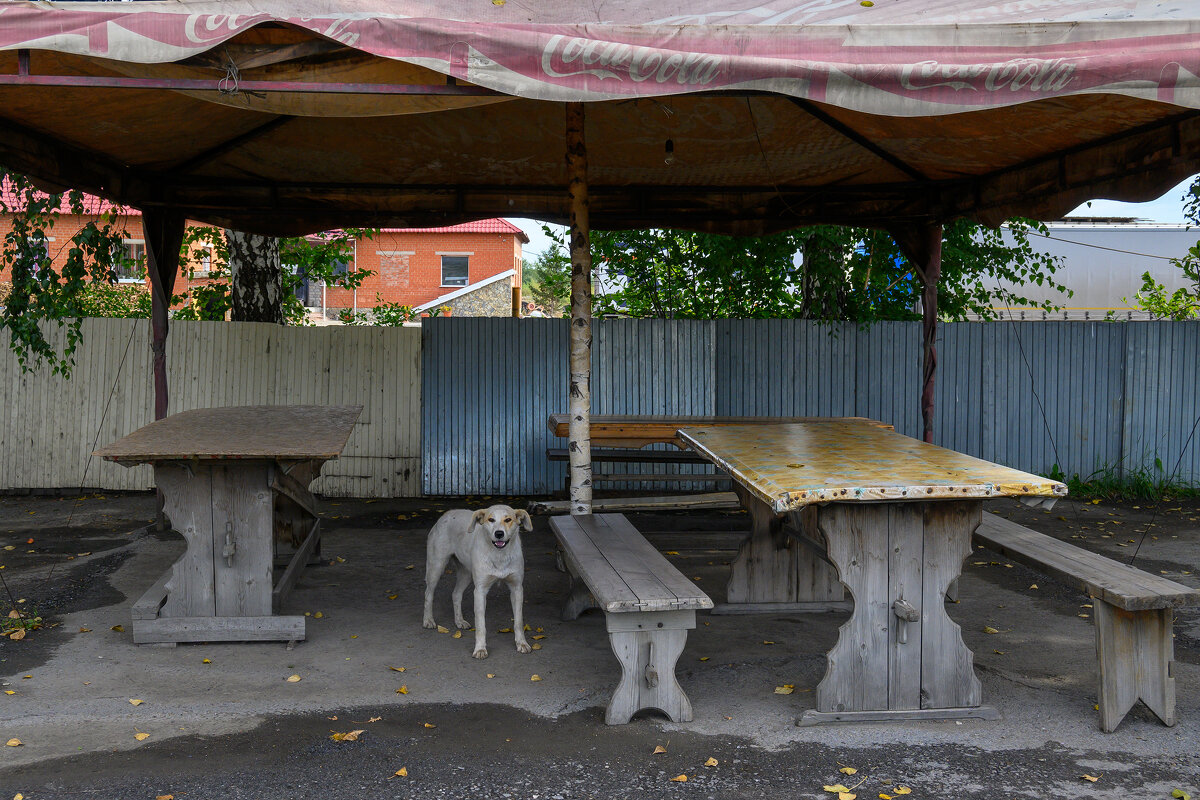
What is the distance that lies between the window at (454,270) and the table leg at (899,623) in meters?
31.9

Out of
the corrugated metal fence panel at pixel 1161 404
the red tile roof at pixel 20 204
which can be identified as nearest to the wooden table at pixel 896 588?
the red tile roof at pixel 20 204

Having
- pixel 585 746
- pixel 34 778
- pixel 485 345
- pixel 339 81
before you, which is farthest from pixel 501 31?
pixel 485 345

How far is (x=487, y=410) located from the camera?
1052 centimetres

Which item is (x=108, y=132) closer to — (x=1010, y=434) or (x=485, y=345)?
(x=485, y=345)

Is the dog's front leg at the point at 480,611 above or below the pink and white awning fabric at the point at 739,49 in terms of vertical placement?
below

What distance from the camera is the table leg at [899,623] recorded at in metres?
4.33

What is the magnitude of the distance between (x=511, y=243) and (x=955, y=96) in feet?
104

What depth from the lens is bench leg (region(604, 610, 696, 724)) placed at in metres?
4.29

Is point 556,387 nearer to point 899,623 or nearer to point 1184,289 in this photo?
point 899,623

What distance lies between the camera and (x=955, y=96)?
13.6 ft

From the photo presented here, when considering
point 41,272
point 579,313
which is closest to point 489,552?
point 579,313

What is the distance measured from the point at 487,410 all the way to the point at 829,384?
3863 mm

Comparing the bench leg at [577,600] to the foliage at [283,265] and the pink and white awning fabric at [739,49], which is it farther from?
the foliage at [283,265]

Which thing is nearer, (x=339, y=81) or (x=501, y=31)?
(x=501, y=31)
